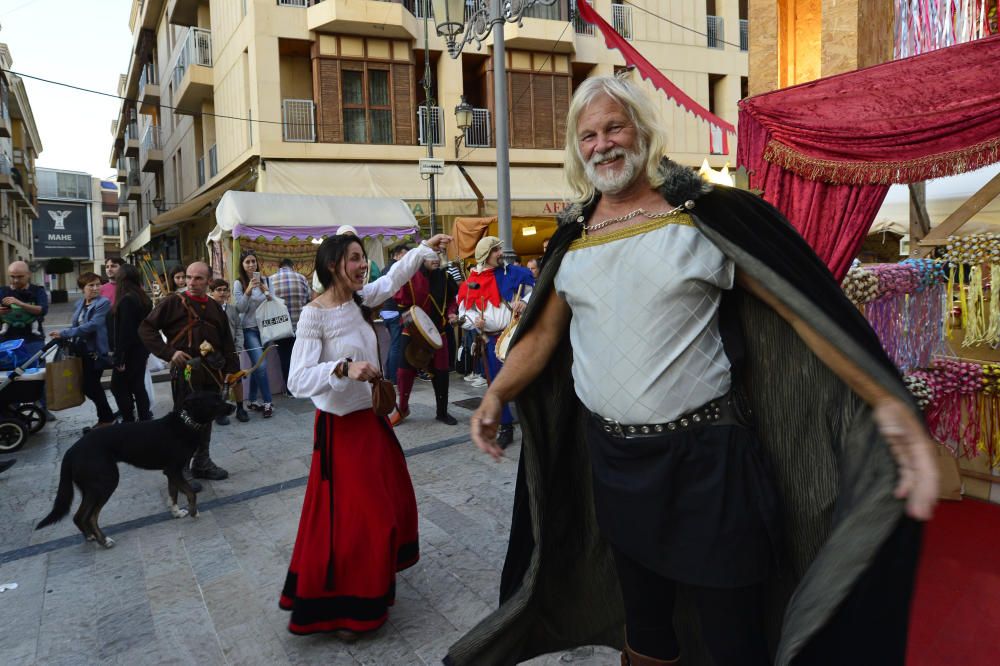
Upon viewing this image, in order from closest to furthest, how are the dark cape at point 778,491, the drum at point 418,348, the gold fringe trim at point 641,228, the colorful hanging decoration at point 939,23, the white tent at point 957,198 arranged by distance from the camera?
1. the dark cape at point 778,491
2. the gold fringe trim at point 641,228
3. the colorful hanging decoration at point 939,23
4. the white tent at point 957,198
5. the drum at point 418,348

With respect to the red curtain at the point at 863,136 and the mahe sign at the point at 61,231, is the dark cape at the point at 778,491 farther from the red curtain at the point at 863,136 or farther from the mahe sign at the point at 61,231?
the mahe sign at the point at 61,231

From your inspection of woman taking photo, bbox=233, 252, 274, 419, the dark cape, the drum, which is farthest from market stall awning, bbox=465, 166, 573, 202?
the dark cape

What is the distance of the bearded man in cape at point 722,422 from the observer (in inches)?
55.3

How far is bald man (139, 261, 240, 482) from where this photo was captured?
5207mm

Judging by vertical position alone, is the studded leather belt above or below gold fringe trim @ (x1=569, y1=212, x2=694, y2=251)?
below

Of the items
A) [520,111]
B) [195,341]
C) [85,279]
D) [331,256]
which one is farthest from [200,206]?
[331,256]

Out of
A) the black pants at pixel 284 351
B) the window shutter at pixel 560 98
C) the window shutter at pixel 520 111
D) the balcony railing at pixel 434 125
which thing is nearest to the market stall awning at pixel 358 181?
the balcony railing at pixel 434 125

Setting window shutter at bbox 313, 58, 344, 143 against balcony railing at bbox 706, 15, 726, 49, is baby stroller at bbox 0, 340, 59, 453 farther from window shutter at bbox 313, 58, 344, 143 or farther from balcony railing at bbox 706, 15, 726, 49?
balcony railing at bbox 706, 15, 726, 49

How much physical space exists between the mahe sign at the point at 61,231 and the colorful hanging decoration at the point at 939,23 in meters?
73.8

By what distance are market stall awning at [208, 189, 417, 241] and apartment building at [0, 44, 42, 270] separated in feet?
87.8

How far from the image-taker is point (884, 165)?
12.5 feet

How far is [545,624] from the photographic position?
2123 millimetres

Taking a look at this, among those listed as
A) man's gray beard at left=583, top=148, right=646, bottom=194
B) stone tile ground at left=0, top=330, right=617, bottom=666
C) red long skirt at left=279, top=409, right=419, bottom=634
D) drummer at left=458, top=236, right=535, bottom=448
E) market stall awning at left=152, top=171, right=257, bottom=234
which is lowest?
stone tile ground at left=0, top=330, right=617, bottom=666

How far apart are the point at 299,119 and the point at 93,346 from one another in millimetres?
11505
